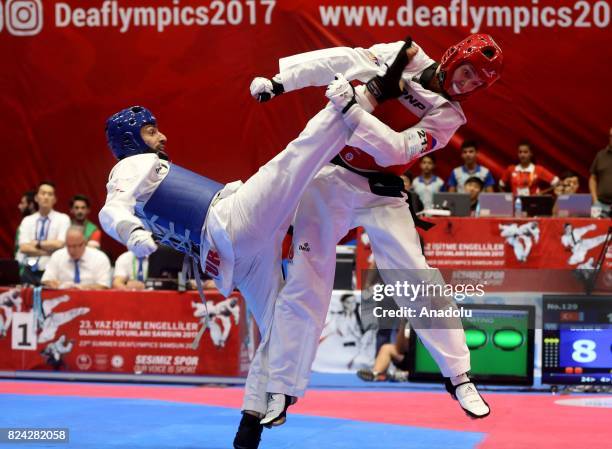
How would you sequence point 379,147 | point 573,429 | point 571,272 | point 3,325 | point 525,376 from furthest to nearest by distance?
point 571,272
point 3,325
point 525,376
point 573,429
point 379,147

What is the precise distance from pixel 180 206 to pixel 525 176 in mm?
8341

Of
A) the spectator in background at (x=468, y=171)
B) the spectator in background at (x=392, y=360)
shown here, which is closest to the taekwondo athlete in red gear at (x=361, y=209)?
the spectator in background at (x=392, y=360)

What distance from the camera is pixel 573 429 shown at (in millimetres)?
6312

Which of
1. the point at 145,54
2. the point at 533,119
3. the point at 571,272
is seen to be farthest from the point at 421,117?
the point at 145,54

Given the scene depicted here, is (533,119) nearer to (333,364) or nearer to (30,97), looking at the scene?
(333,364)

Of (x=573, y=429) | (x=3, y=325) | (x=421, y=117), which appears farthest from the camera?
(x=3, y=325)

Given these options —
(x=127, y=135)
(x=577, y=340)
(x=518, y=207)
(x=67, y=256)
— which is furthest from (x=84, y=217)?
(x=127, y=135)

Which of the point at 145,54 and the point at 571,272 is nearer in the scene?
the point at 571,272

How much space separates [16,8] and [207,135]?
338cm

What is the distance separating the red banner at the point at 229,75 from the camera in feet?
43.3

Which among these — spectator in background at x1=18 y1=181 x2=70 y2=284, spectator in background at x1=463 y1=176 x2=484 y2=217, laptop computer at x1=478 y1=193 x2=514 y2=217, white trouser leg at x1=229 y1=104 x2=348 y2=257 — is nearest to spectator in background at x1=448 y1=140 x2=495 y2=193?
spectator in background at x1=463 y1=176 x2=484 y2=217

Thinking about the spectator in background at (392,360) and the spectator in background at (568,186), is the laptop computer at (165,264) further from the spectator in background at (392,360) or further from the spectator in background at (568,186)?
the spectator in background at (568,186)

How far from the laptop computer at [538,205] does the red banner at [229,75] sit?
8.11ft

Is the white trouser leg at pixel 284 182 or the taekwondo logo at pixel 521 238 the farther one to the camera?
the taekwondo logo at pixel 521 238
